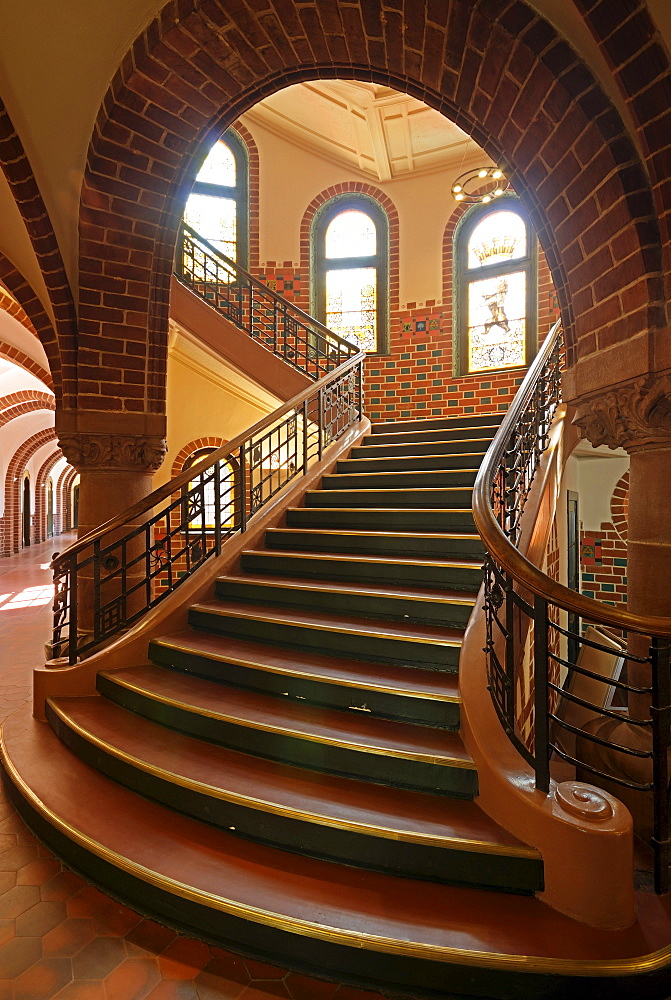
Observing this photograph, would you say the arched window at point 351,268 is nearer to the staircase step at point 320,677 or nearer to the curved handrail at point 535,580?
the curved handrail at point 535,580

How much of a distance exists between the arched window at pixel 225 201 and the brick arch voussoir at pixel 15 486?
10.0m

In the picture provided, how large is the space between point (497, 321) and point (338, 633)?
7260 mm

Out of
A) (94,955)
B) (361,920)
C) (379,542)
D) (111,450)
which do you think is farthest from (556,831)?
(111,450)

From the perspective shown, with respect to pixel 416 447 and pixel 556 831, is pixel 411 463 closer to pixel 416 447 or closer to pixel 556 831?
pixel 416 447

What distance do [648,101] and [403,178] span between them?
27.0 ft

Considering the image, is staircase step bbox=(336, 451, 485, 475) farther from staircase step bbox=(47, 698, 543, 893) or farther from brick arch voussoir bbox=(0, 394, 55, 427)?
brick arch voussoir bbox=(0, 394, 55, 427)

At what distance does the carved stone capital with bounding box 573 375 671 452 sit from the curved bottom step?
1.85 meters

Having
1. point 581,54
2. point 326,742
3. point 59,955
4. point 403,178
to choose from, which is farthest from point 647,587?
point 403,178

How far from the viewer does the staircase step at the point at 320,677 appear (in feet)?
8.93

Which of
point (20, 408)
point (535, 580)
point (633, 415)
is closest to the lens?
point (535, 580)

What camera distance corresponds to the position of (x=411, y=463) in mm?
5477

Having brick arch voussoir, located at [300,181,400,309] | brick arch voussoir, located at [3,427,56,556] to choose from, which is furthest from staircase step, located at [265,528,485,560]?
brick arch voussoir, located at [3,427,56,556]

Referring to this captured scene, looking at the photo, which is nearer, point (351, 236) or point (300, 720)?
point (300, 720)

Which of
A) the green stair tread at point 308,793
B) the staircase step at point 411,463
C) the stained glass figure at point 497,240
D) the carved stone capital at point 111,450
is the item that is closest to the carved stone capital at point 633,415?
the green stair tread at point 308,793
